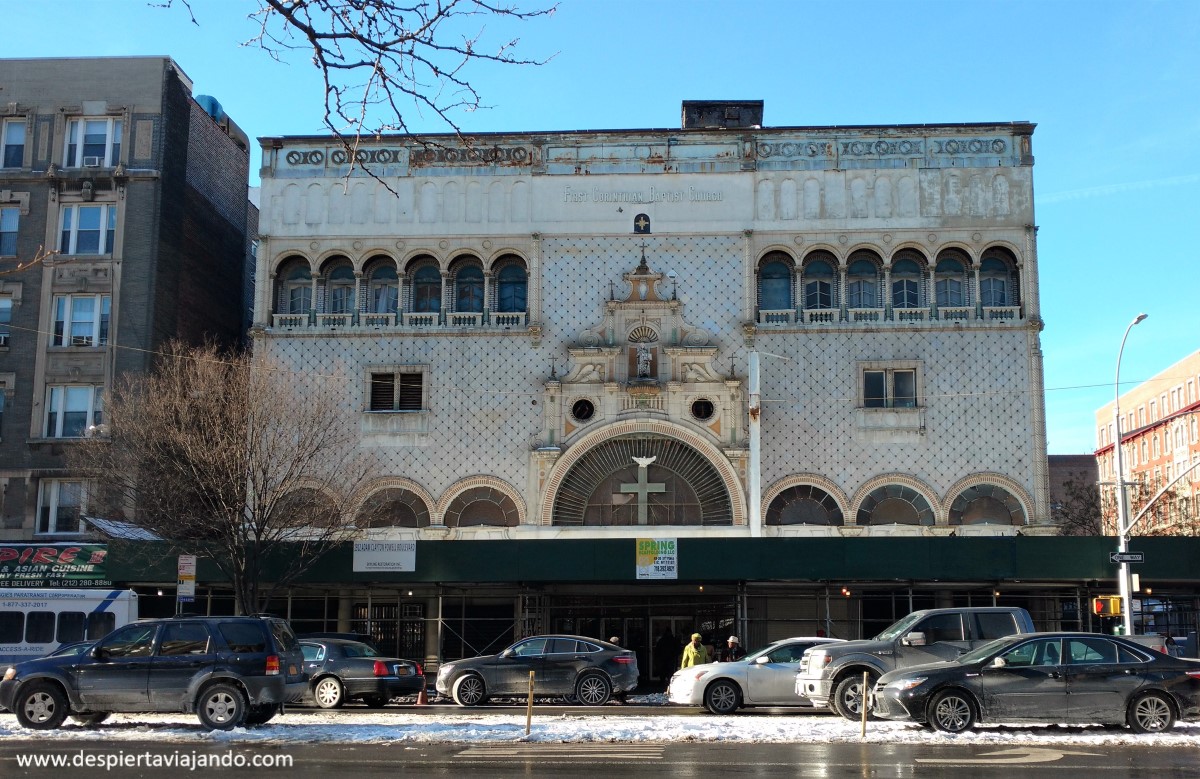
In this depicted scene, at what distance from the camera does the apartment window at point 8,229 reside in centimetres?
3941

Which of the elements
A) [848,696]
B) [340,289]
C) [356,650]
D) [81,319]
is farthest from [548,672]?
[81,319]

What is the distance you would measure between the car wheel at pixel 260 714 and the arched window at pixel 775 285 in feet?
75.2

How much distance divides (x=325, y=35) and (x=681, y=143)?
99.6 feet

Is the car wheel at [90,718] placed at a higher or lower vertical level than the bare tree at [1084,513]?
lower

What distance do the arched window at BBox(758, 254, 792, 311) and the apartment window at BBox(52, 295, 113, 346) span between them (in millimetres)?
20647

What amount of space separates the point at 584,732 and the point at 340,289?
81.2 feet

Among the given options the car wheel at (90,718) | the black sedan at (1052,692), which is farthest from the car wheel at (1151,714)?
the car wheel at (90,718)

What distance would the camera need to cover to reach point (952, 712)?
1714 cm

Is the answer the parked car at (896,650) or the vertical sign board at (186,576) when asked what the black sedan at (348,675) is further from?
the parked car at (896,650)

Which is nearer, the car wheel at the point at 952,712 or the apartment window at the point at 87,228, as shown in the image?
the car wheel at the point at 952,712

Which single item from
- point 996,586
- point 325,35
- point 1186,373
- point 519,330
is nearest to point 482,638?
point 519,330

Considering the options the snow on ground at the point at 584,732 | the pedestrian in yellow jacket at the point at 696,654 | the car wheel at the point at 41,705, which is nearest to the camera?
the snow on ground at the point at 584,732

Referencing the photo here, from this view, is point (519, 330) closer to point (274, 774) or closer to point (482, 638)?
point (482, 638)

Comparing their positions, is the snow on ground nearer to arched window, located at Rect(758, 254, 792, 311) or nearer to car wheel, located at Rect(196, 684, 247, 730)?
car wheel, located at Rect(196, 684, 247, 730)
